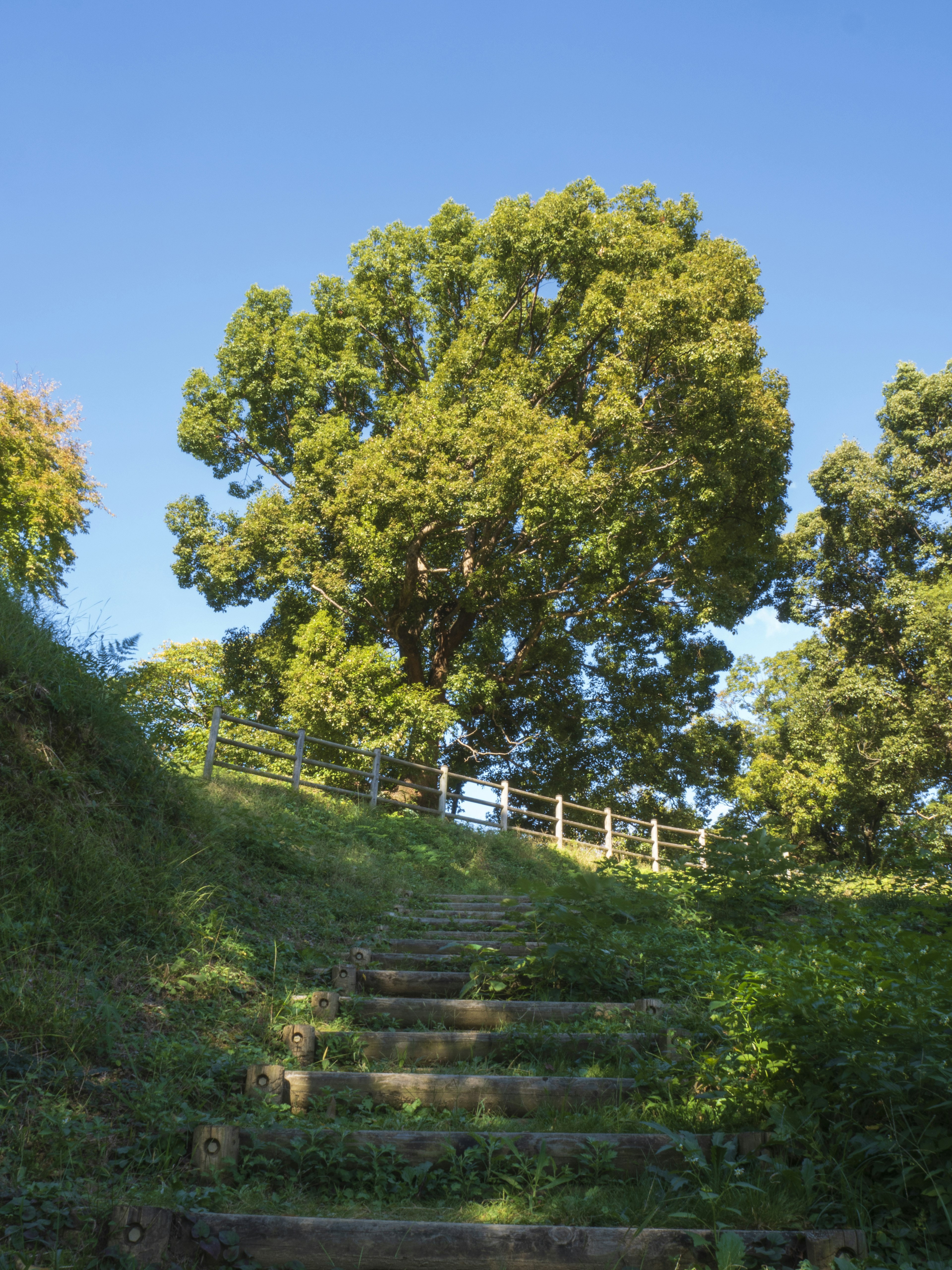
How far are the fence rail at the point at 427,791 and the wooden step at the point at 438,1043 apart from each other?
489 cm

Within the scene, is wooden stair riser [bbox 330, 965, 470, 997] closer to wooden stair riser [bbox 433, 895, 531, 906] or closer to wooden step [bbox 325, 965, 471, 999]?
wooden step [bbox 325, 965, 471, 999]

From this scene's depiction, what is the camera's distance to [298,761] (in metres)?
12.0

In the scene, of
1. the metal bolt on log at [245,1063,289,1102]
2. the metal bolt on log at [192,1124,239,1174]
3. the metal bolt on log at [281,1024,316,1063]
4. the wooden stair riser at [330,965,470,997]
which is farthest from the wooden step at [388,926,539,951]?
the metal bolt on log at [192,1124,239,1174]

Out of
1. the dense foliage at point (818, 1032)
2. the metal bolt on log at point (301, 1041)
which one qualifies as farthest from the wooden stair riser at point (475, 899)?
the metal bolt on log at point (301, 1041)

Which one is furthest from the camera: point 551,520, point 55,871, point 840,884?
point 551,520

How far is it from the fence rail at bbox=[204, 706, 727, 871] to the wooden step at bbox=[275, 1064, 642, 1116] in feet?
17.6

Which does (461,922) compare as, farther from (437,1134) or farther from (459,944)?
(437,1134)

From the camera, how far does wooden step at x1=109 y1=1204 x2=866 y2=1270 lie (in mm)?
2875

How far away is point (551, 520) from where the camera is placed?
15938 mm

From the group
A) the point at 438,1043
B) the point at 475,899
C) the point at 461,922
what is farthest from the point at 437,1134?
the point at 475,899

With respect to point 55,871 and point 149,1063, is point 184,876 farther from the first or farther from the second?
point 149,1063

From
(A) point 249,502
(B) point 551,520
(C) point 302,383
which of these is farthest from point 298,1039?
(C) point 302,383

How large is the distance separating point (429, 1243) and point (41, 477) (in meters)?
20.3

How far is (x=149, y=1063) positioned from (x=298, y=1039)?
2.68ft
